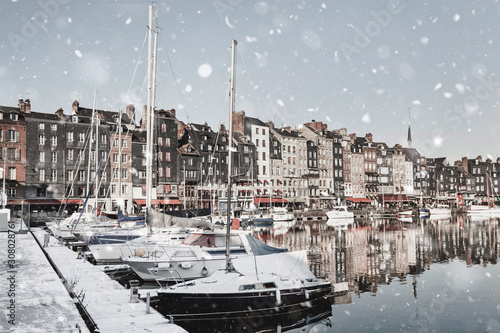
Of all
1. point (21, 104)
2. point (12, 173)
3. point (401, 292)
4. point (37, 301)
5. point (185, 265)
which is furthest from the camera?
point (21, 104)

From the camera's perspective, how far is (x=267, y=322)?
14141mm

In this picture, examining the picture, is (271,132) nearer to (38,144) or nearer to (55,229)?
(38,144)

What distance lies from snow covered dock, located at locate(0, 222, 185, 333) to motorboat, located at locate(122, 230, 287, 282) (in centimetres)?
205

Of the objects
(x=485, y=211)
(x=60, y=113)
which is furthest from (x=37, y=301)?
(x=485, y=211)

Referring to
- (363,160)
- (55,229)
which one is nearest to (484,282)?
(55,229)

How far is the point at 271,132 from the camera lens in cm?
9019

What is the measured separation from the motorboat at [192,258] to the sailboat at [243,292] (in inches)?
87.3

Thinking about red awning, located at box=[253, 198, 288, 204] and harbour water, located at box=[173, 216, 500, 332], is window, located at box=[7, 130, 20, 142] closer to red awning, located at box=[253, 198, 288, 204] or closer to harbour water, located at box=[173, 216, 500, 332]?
red awning, located at box=[253, 198, 288, 204]

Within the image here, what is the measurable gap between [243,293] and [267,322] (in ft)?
5.15

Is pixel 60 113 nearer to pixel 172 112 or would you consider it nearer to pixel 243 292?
pixel 172 112

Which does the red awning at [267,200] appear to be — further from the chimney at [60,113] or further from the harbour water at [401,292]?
the harbour water at [401,292]

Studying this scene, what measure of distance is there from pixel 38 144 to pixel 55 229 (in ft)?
96.2

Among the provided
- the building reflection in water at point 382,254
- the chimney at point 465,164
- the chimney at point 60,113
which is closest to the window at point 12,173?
the chimney at point 60,113

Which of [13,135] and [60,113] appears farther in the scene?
[60,113]
